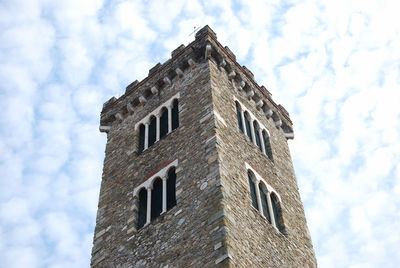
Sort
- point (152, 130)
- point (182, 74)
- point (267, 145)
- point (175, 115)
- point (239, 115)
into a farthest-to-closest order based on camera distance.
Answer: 1. point (182, 74)
2. point (267, 145)
3. point (239, 115)
4. point (152, 130)
5. point (175, 115)

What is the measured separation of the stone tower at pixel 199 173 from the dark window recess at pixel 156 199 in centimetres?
4

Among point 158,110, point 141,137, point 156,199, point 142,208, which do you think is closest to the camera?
point 156,199

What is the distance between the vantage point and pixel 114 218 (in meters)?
22.0

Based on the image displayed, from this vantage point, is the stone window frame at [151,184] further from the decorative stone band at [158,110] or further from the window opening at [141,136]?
the decorative stone band at [158,110]

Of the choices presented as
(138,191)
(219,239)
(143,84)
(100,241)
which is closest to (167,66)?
(143,84)

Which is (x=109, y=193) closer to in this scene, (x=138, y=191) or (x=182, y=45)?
(x=138, y=191)

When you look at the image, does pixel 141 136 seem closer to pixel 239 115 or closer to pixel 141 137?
pixel 141 137

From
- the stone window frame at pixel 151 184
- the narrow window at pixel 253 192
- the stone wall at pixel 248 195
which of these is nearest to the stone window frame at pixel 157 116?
the stone wall at pixel 248 195

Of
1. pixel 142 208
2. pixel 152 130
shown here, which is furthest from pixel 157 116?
pixel 142 208

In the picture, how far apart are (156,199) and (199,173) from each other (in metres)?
1.90

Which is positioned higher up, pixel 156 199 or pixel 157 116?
pixel 157 116

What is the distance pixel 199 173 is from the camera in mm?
20406

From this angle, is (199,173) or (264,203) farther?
(264,203)

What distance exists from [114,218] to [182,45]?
8837mm
